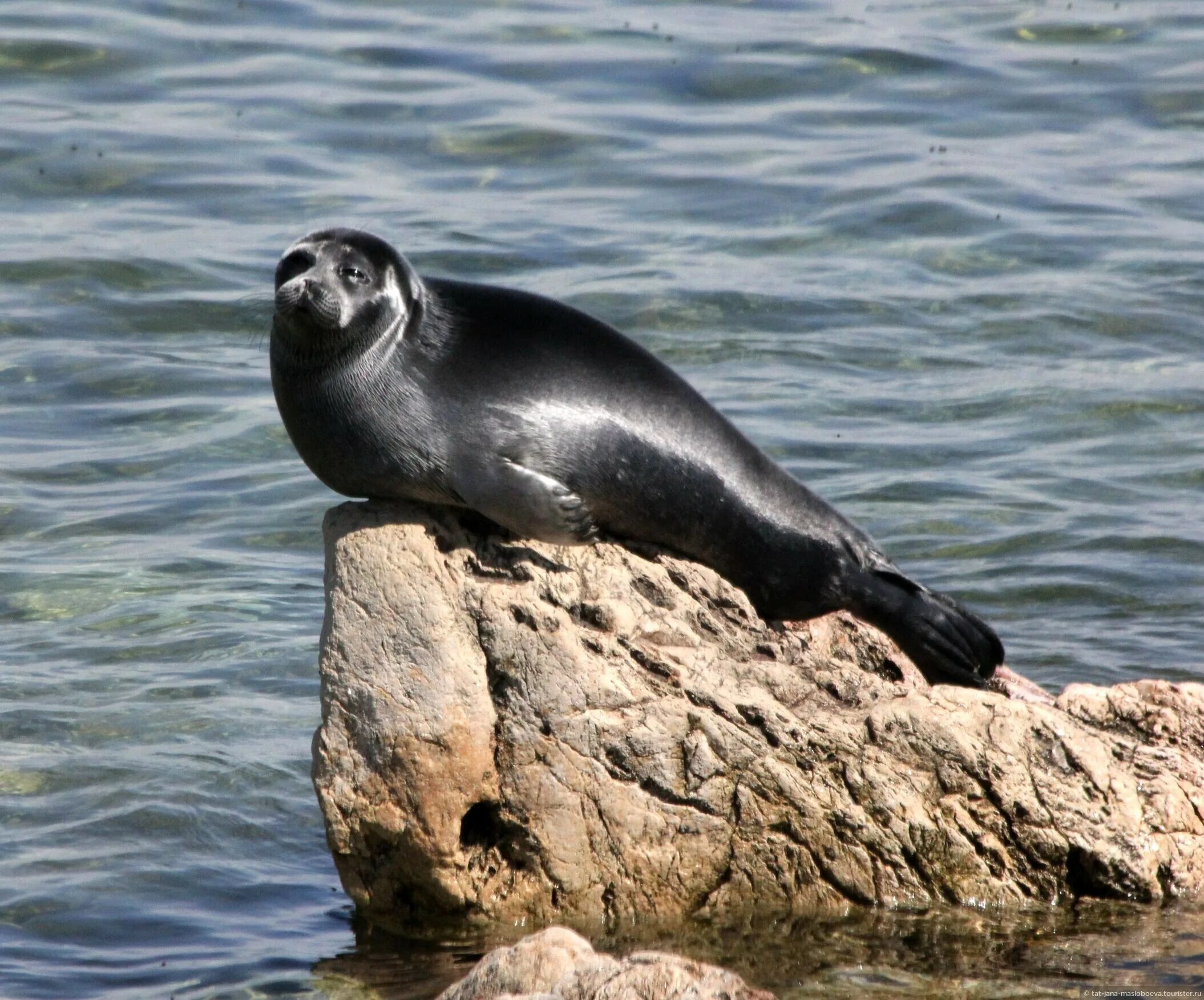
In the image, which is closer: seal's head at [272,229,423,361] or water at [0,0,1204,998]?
seal's head at [272,229,423,361]

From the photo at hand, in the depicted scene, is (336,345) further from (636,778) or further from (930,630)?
(930,630)

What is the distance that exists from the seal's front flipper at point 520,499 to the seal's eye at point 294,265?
2.41ft

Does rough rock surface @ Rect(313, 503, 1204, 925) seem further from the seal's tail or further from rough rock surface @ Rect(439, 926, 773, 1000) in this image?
rough rock surface @ Rect(439, 926, 773, 1000)

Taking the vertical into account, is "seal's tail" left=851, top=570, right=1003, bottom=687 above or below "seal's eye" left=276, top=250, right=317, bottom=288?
below

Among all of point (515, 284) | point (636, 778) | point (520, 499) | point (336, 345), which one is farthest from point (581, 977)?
point (515, 284)

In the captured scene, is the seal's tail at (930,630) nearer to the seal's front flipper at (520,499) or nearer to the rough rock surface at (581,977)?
the seal's front flipper at (520,499)

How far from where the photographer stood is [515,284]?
12008 mm

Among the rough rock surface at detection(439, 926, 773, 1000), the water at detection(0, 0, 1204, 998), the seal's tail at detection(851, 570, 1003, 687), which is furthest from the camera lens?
the water at detection(0, 0, 1204, 998)

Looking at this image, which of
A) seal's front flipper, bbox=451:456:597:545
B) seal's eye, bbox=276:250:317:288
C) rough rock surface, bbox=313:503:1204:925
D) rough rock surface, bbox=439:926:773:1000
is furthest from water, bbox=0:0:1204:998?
seal's eye, bbox=276:250:317:288

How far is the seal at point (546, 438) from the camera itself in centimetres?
542

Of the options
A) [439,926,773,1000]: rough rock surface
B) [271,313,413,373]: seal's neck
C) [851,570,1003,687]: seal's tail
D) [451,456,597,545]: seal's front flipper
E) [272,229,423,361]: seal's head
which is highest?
→ [272,229,423,361]: seal's head

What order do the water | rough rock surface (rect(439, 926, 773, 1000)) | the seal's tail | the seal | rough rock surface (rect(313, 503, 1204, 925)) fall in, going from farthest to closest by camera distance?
the water, the seal's tail, the seal, rough rock surface (rect(313, 503, 1204, 925)), rough rock surface (rect(439, 926, 773, 1000))

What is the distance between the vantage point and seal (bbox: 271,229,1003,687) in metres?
5.42

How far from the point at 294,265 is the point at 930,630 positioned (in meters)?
2.19
